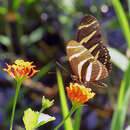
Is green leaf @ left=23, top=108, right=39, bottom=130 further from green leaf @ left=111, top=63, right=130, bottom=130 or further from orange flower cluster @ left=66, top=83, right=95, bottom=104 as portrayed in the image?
green leaf @ left=111, top=63, right=130, bottom=130

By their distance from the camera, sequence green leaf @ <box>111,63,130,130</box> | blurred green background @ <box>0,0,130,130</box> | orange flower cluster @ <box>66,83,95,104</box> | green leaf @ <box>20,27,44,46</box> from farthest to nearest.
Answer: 1. green leaf @ <box>20,27,44,46</box>
2. blurred green background @ <box>0,0,130,130</box>
3. green leaf @ <box>111,63,130,130</box>
4. orange flower cluster @ <box>66,83,95,104</box>

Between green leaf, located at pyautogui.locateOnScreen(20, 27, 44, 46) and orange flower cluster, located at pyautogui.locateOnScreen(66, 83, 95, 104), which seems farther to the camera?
green leaf, located at pyautogui.locateOnScreen(20, 27, 44, 46)

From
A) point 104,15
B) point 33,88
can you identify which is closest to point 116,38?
point 104,15

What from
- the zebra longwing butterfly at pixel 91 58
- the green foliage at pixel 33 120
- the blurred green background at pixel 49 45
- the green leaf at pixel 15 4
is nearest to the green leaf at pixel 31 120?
the green foliage at pixel 33 120

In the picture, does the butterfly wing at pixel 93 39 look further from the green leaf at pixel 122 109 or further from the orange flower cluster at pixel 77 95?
the green leaf at pixel 122 109

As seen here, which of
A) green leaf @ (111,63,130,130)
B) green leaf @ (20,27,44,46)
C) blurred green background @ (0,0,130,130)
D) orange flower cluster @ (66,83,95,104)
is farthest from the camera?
green leaf @ (20,27,44,46)

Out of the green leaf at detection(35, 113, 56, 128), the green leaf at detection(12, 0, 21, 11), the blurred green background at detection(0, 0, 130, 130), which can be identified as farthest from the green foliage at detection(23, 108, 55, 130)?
the green leaf at detection(12, 0, 21, 11)
